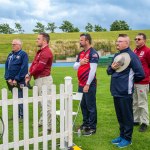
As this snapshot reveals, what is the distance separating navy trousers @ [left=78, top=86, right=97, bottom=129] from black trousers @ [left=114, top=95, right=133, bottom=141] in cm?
78

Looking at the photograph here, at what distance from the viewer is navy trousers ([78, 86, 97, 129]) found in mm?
6805

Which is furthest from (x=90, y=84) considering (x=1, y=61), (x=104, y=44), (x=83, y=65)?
(x=104, y=44)

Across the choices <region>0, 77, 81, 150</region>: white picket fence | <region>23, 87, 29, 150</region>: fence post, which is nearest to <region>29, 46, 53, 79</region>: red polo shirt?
<region>0, 77, 81, 150</region>: white picket fence

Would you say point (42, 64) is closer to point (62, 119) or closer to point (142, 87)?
point (62, 119)

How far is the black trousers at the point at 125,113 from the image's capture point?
603 cm

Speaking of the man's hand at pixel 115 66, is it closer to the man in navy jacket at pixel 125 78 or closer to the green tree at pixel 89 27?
the man in navy jacket at pixel 125 78

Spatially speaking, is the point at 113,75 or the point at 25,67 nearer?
the point at 113,75

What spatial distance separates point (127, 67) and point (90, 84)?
3.59 ft

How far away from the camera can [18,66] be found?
319 inches

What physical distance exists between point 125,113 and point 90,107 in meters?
1.01

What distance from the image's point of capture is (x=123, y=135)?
6.33m

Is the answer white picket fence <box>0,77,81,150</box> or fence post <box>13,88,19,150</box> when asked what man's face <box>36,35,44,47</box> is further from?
fence post <box>13,88,19,150</box>

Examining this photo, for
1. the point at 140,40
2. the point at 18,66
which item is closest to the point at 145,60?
the point at 140,40

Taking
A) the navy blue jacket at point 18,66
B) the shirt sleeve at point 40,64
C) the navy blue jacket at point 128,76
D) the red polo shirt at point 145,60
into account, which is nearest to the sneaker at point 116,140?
the navy blue jacket at point 128,76
